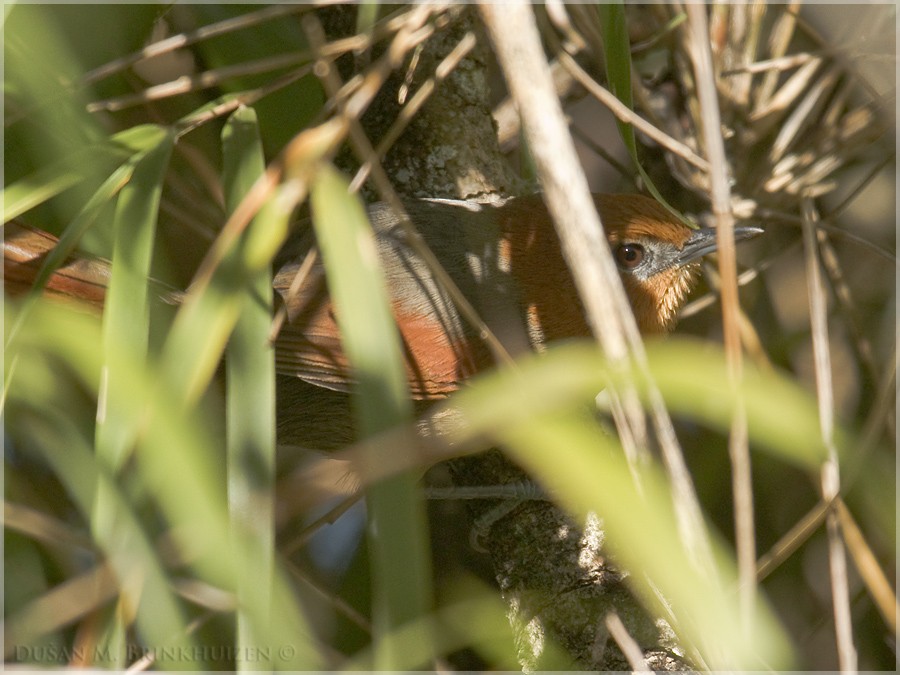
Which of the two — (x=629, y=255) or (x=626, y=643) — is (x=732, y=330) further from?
(x=629, y=255)

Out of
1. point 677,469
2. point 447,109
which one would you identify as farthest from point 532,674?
point 447,109

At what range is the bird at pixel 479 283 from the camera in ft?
7.57

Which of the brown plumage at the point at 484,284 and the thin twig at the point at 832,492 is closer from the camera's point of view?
the thin twig at the point at 832,492

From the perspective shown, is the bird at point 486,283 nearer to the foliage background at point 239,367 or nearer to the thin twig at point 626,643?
the foliage background at point 239,367

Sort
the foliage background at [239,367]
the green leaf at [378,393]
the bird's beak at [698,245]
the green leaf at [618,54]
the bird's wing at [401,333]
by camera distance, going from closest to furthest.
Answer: the green leaf at [378,393], the foliage background at [239,367], the green leaf at [618,54], the bird's wing at [401,333], the bird's beak at [698,245]

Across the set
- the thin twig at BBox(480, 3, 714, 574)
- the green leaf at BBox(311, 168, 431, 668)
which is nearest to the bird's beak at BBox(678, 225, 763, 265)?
the thin twig at BBox(480, 3, 714, 574)

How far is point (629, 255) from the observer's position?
2604 mm

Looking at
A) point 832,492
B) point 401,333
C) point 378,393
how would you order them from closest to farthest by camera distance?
point 378,393 → point 832,492 → point 401,333

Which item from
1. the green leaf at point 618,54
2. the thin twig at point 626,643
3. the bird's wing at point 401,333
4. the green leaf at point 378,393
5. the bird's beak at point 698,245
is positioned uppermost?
the green leaf at point 618,54

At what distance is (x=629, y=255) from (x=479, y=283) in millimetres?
478

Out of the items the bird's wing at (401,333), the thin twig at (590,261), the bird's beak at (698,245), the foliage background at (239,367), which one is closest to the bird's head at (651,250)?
the bird's beak at (698,245)

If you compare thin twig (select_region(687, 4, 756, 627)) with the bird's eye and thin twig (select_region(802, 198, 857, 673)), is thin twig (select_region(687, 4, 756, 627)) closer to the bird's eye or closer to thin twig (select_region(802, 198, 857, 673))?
thin twig (select_region(802, 198, 857, 673))

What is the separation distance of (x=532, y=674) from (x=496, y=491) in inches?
21.6

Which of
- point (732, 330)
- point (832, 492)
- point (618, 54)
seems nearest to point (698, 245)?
point (618, 54)
